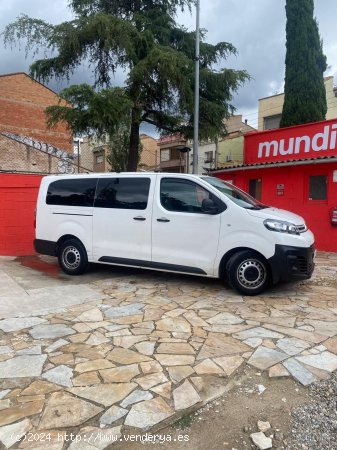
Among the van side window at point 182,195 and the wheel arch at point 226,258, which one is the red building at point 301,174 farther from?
the wheel arch at point 226,258

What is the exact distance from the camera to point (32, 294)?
5625 mm

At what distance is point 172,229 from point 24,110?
26.2m

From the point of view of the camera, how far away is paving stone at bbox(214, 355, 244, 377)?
3.26 m

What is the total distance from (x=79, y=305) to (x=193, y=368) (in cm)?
237

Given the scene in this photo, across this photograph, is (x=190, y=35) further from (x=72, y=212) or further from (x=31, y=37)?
(x=72, y=212)

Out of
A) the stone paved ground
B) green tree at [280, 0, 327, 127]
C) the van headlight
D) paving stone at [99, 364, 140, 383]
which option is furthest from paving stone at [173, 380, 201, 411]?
green tree at [280, 0, 327, 127]

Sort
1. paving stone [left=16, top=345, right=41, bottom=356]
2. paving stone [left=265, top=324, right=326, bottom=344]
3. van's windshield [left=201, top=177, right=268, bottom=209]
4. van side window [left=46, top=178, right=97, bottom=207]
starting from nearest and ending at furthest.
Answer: paving stone [left=16, top=345, right=41, bottom=356]
paving stone [left=265, top=324, right=326, bottom=344]
van's windshield [left=201, top=177, right=268, bottom=209]
van side window [left=46, top=178, right=97, bottom=207]

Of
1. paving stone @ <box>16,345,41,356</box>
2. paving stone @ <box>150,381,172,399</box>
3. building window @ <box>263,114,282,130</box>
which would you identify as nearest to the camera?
paving stone @ <box>150,381,172,399</box>

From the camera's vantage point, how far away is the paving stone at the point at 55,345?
3637mm

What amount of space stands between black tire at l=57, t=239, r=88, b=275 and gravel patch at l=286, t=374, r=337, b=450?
479 cm

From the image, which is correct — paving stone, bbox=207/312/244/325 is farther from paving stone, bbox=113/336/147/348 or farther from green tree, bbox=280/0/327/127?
green tree, bbox=280/0/327/127

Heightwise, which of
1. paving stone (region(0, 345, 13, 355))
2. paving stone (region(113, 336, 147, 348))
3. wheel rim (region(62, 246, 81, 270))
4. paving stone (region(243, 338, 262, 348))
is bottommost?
paving stone (region(0, 345, 13, 355))

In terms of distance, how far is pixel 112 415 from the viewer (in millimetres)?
2604

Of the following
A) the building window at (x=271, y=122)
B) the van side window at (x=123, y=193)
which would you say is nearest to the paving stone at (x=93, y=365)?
the van side window at (x=123, y=193)
